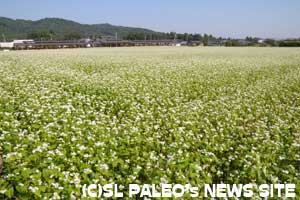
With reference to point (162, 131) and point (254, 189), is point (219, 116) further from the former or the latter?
point (254, 189)

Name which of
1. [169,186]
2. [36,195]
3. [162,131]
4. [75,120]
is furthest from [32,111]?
[169,186]

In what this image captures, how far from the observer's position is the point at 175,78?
16.2m

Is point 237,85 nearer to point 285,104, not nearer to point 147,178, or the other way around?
point 285,104

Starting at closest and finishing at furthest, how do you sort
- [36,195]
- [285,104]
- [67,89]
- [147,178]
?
[36,195]
[147,178]
[285,104]
[67,89]

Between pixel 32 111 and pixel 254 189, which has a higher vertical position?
pixel 32 111

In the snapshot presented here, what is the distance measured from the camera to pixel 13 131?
6.57 metres

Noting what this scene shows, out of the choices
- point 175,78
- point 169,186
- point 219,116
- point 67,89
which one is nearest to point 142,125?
point 219,116

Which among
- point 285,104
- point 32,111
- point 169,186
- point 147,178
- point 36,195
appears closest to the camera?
point 36,195

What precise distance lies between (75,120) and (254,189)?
4588mm

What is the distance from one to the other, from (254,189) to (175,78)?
11.7 m

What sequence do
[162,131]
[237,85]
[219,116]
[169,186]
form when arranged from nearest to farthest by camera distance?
[169,186]
[162,131]
[219,116]
[237,85]

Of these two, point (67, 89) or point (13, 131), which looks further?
point (67, 89)

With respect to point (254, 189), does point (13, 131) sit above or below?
above

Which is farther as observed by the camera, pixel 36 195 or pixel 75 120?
pixel 75 120
